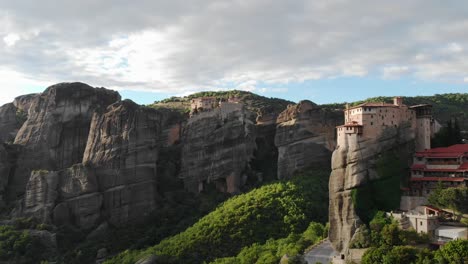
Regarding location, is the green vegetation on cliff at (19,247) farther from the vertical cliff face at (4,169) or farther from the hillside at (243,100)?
the hillside at (243,100)

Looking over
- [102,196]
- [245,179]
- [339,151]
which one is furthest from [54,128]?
[339,151]

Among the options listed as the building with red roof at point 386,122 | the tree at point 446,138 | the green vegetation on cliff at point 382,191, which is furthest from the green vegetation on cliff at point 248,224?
the tree at point 446,138

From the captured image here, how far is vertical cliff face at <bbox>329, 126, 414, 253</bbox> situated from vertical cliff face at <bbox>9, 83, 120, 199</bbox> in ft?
156

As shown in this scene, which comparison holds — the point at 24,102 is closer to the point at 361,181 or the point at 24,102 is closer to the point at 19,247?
the point at 19,247

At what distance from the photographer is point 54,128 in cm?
9200

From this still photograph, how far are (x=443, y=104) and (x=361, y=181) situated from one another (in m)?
74.0

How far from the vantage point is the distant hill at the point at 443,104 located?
105188 millimetres

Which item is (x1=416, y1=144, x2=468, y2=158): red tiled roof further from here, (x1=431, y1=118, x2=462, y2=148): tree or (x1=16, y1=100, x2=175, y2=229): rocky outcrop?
(x1=16, y1=100, x2=175, y2=229): rocky outcrop

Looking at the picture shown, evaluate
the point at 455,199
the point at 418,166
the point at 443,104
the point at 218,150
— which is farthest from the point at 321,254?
the point at 443,104

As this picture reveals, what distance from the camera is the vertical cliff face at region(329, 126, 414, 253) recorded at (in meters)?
56.0

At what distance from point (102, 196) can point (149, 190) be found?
696cm

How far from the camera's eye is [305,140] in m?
79.2

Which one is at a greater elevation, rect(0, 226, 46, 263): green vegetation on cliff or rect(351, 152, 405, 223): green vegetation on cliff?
rect(351, 152, 405, 223): green vegetation on cliff

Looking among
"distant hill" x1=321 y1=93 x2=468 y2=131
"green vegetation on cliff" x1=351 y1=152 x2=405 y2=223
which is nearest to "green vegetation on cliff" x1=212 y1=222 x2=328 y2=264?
"green vegetation on cliff" x1=351 y1=152 x2=405 y2=223
